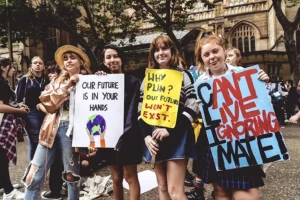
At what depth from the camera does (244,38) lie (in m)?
31.0

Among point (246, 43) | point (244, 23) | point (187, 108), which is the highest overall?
point (244, 23)

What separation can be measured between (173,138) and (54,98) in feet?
4.50

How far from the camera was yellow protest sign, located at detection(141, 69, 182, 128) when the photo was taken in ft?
8.94

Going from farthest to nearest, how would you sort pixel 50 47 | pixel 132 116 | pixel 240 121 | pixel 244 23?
pixel 50 47
pixel 244 23
pixel 132 116
pixel 240 121

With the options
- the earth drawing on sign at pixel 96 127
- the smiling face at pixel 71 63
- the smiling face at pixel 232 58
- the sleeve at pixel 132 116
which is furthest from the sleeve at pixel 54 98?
the smiling face at pixel 232 58

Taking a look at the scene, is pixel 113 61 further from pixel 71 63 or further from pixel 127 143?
pixel 127 143

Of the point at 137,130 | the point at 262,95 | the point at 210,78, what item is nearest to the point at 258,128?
the point at 262,95

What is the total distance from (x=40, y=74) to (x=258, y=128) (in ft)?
12.0

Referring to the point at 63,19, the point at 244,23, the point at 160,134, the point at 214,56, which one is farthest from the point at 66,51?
the point at 244,23

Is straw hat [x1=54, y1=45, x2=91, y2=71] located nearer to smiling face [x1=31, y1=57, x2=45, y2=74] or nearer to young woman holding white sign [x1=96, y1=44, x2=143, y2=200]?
young woman holding white sign [x1=96, y1=44, x2=143, y2=200]

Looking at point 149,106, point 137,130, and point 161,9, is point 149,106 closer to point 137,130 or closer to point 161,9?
point 137,130

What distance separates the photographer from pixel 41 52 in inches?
1228

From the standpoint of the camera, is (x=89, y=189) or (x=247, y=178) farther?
(x=89, y=189)

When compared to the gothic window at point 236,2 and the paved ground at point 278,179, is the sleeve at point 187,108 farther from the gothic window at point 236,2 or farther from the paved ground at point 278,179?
the gothic window at point 236,2
